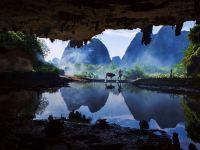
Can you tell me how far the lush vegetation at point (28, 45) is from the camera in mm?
51175

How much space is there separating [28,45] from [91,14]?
45251mm

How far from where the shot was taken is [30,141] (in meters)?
10.2

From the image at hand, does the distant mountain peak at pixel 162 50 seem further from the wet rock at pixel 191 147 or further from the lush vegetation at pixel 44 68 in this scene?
the wet rock at pixel 191 147

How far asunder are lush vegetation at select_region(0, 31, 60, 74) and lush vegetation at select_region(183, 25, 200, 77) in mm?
22873

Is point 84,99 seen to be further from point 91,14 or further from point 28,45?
point 28,45

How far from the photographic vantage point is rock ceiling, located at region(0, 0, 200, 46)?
13.0 m

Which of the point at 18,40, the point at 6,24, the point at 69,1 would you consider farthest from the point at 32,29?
the point at 18,40

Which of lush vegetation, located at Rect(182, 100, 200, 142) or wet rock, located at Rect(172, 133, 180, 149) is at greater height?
lush vegetation, located at Rect(182, 100, 200, 142)

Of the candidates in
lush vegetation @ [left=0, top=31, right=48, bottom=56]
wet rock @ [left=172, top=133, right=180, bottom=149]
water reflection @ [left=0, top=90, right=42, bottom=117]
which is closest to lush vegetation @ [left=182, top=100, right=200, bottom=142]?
wet rock @ [left=172, top=133, right=180, bottom=149]

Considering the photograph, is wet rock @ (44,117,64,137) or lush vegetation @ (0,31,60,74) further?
lush vegetation @ (0,31,60,74)

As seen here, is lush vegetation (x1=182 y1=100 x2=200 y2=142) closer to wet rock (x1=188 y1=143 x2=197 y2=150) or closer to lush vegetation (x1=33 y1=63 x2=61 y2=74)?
wet rock (x1=188 y1=143 x2=197 y2=150)

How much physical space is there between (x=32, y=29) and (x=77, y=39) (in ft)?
15.0

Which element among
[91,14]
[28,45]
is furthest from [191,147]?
[28,45]

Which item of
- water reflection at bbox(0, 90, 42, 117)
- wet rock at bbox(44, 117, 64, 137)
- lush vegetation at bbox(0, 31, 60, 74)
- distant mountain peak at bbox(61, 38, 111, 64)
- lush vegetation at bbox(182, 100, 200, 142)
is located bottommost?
lush vegetation at bbox(182, 100, 200, 142)
